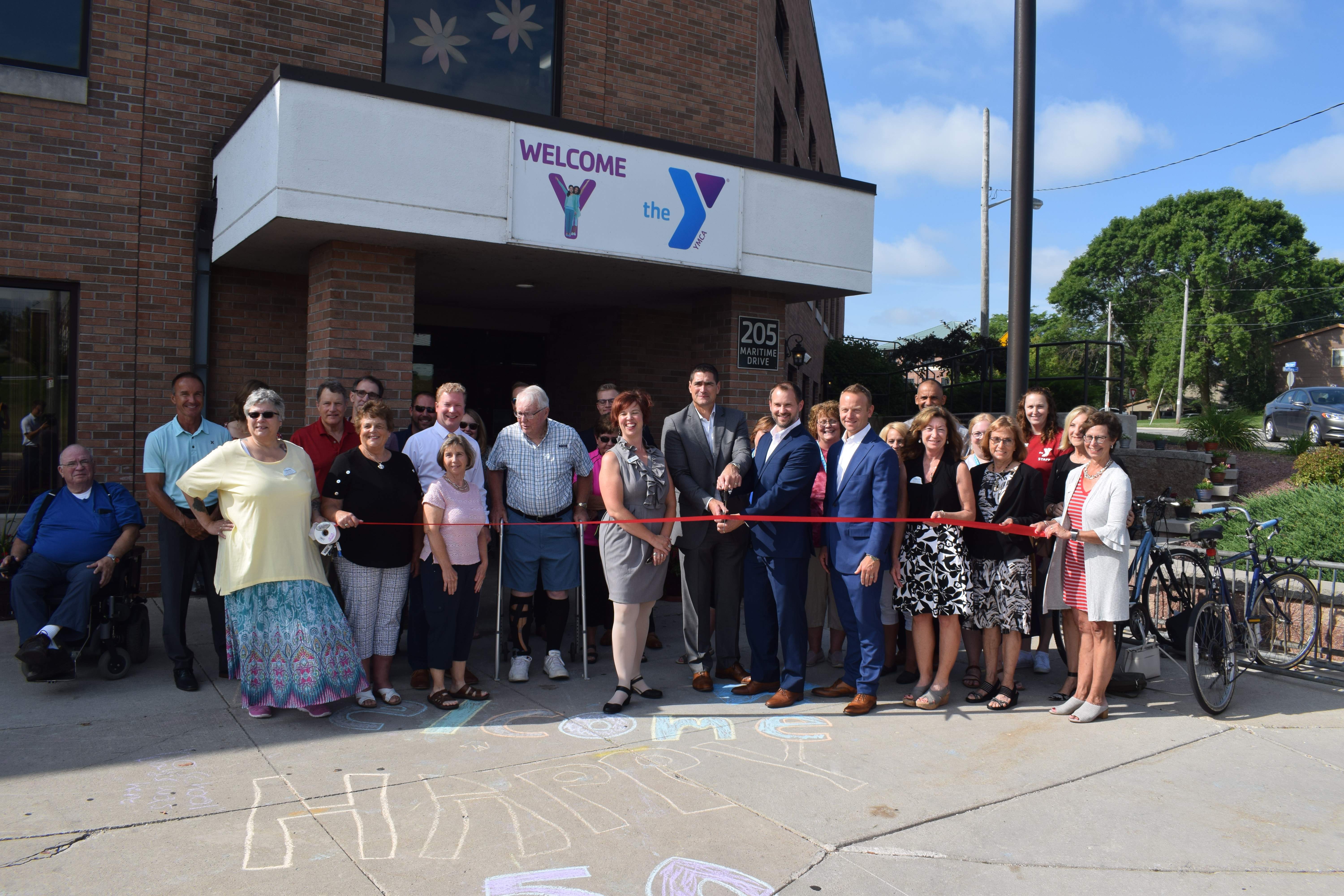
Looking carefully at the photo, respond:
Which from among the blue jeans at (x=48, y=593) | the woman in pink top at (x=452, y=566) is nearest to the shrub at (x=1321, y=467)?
the woman in pink top at (x=452, y=566)

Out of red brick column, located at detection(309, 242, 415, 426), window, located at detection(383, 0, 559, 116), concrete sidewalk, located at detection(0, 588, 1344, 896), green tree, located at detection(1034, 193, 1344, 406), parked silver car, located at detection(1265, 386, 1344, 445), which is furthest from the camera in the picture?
green tree, located at detection(1034, 193, 1344, 406)

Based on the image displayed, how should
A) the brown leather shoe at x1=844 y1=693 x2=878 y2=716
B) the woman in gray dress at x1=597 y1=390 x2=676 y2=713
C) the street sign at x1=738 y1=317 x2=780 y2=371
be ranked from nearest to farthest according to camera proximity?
the brown leather shoe at x1=844 y1=693 x2=878 y2=716, the woman in gray dress at x1=597 y1=390 x2=676 y2=713, the street sign at x1=738 y1=317 x2=780 y2=371

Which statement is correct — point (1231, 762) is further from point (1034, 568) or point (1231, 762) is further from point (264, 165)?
point (264, 165)

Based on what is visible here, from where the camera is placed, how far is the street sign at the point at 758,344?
30.3 ft

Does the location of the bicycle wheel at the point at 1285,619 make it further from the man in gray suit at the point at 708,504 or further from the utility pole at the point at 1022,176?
the man in gray suit at the point at 708,504

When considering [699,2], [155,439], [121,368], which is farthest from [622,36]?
[155,439]

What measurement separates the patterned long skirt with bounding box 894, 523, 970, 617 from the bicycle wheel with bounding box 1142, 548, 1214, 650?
180 centimetres

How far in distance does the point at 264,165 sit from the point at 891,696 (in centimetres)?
599

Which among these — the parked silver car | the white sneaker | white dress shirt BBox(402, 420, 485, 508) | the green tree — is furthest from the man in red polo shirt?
the green tree

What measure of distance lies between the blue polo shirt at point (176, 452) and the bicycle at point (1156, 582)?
5.73 metres

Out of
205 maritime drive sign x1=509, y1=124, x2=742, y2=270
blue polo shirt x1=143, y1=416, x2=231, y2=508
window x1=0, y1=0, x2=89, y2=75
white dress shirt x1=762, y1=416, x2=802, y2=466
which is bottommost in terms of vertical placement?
blue polo shirt x1=143, y1=416, x2=231, y2=508

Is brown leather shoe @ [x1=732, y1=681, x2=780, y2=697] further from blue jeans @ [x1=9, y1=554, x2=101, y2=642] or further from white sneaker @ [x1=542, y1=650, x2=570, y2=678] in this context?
blue jeans @ [x1=9, y1=554, x2=101, y2=642]

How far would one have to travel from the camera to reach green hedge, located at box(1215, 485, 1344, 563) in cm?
692

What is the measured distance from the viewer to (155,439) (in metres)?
5.57
